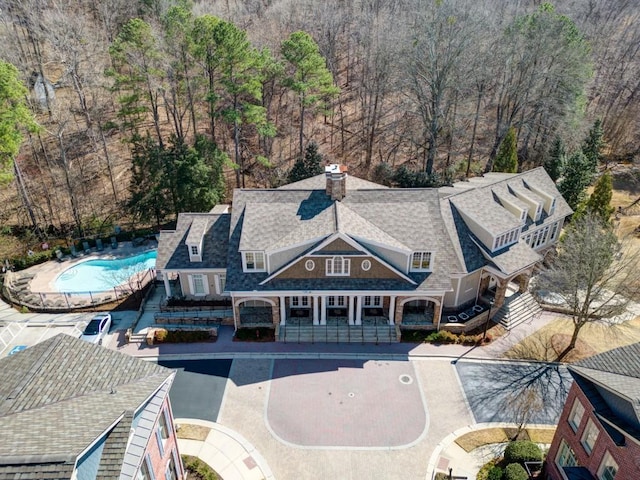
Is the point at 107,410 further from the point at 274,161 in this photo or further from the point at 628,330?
the point at 274,161

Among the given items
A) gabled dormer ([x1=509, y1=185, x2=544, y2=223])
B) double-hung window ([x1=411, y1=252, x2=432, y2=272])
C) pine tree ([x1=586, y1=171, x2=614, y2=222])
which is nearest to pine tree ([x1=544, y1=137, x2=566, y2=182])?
pine tree ([x1=586, y1=171, x2=614, y2=222])

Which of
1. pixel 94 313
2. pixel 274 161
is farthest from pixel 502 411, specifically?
pixel 274 161

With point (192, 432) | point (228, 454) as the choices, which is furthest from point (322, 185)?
point (228, 454)

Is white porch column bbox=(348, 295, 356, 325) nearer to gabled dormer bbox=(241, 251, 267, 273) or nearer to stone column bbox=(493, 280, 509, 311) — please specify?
gabled dormer bbox=(241, 251, 267, 273)

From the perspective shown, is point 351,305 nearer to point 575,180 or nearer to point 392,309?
point 392,309

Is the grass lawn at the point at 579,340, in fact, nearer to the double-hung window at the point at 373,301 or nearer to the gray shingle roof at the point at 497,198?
the gray shingle roof at the point at 497,198

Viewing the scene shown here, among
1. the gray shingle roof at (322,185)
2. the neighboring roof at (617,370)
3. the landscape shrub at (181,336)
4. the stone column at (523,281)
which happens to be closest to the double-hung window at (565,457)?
the neighboring roof at (617,370)
